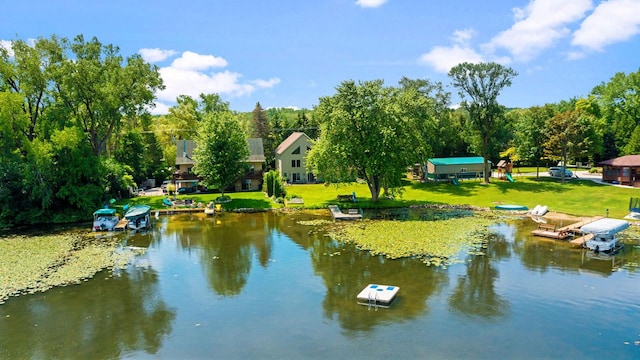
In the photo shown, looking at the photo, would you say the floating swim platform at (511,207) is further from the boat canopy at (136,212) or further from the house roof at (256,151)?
the boat canopy at (136,212)

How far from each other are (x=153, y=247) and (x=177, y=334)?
1529 centimetres

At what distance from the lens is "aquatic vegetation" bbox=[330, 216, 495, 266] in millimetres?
26656

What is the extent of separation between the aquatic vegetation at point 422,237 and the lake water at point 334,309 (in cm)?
133

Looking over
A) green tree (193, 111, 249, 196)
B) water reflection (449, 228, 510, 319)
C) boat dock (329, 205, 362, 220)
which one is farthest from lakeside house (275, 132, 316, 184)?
water reflection (449, 228, 510, 319)

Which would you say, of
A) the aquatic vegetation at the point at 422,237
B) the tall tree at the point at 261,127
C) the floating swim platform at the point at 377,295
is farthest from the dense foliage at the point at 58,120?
the tall tree at the point at 261,127

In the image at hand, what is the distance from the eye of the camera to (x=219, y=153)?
154 feet

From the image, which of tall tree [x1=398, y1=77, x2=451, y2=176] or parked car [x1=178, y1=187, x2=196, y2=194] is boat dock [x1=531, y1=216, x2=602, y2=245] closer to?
tall tree [x1=398, y1=77, x2=451, y2=176]

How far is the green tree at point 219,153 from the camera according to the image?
4669 centimetres

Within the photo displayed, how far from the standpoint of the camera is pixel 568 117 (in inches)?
2092

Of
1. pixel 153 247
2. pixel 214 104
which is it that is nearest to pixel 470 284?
pixel 153 247

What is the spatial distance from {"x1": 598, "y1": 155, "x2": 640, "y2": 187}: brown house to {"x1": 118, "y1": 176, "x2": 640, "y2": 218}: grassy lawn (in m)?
2.61

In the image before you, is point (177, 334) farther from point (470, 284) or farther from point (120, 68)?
point (120, 68)

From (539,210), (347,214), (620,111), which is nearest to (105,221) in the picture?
(347,214)

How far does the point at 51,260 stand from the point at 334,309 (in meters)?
19.7
